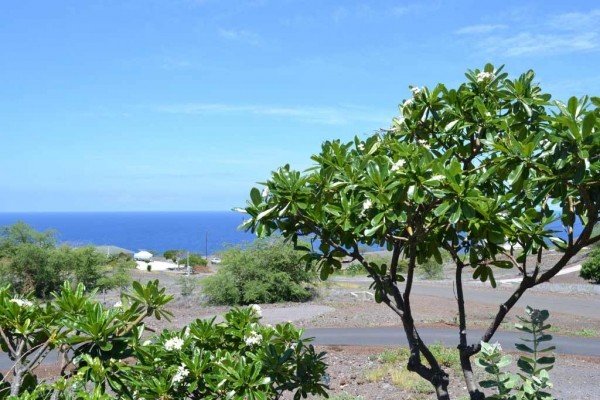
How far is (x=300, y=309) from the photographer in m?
A: 20.1

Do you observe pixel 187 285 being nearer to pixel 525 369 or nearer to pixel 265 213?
pixel 265 213

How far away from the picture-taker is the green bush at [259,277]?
2211 centimetres

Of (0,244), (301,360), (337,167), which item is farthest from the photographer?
(0,244)

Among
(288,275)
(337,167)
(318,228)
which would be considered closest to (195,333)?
(318,228)

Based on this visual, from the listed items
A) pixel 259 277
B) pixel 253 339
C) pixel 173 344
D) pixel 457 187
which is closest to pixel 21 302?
pixel 173 344

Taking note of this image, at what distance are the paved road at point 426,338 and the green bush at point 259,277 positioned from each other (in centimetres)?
711

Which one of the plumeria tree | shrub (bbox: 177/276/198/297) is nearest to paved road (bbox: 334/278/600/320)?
shrub (bbox: 177/276/198/297)

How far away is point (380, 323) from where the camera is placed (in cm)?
1631

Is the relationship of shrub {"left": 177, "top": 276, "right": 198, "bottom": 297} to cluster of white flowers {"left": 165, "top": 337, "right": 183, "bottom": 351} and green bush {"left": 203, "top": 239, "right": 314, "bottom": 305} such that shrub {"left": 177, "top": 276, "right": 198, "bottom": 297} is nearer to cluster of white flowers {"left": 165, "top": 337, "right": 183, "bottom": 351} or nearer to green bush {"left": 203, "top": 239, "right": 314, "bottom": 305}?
green bush {"left": 203, "top": 239, "right": 314, "bottom": 305}

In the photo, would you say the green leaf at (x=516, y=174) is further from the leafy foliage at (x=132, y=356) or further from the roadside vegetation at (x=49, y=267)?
the roadside vegetation at (x=49, y=267)

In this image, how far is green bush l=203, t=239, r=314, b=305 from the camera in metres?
22.1

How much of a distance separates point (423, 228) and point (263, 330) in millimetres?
1656

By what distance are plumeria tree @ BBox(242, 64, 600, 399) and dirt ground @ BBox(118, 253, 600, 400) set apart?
59.5 inches

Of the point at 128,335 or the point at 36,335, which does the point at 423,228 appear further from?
the point at 36,335
